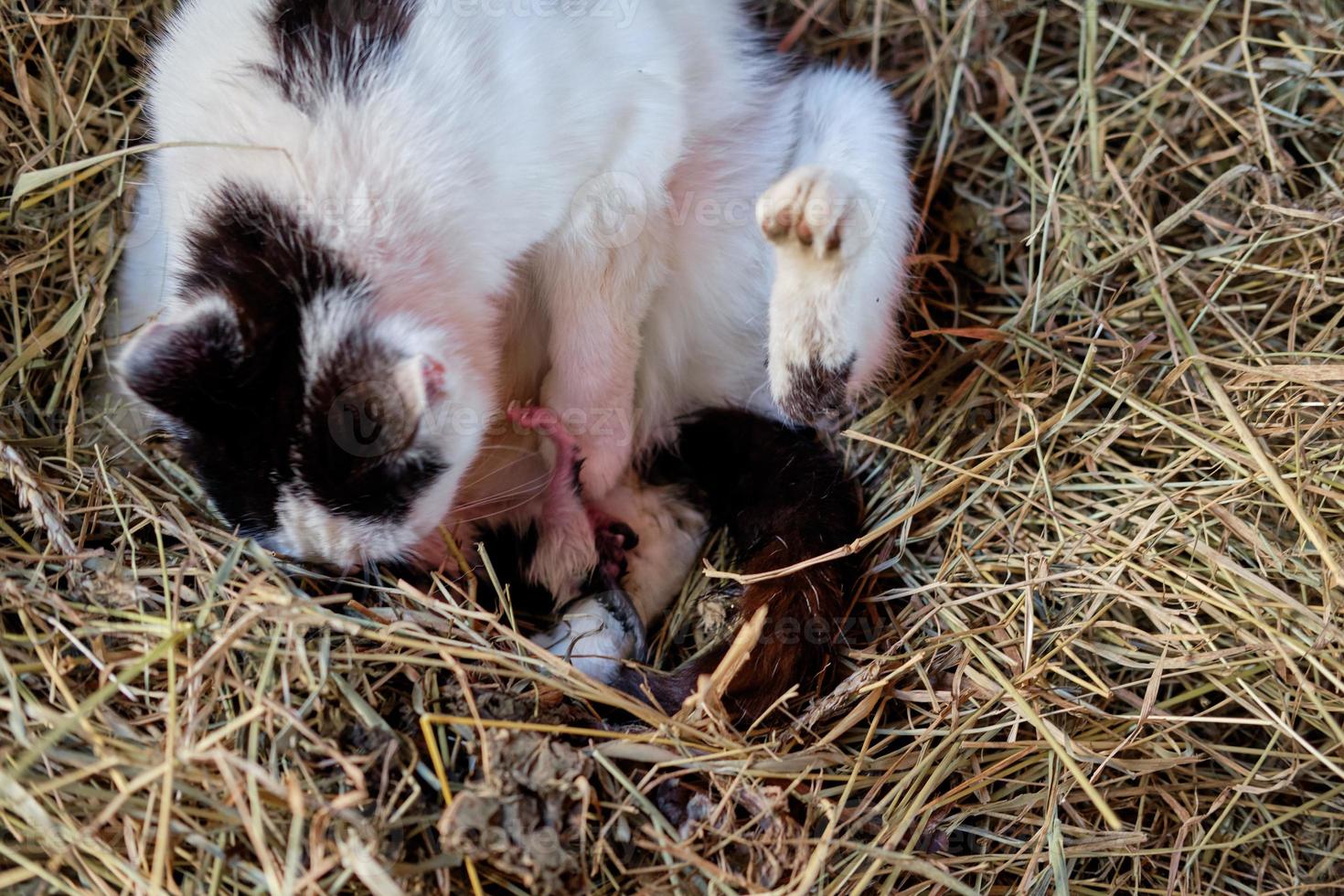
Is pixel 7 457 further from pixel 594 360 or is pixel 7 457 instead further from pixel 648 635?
pixel 648 635

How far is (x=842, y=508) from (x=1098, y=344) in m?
0.65

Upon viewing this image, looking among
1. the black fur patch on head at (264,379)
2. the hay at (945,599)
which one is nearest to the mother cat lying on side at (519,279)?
the black fur patch on head at (264,379)

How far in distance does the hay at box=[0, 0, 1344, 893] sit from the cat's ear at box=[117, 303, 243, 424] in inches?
12.5

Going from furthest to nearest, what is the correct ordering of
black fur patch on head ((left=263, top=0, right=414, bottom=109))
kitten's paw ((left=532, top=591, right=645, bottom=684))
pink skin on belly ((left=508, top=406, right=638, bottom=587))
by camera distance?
pink skin on belly ((left=508, top=406, right=638, bottom=587)), kitten's paw ((left=532, top=591, right=645, bottom=684)), black fur patch on head ((left=263, top=0, right=414, bottom=109))

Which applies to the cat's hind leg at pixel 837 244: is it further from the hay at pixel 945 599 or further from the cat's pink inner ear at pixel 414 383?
the cat's pink inner ear at pixel 414 383

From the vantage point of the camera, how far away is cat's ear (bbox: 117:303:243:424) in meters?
1.31

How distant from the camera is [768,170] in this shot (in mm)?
2062

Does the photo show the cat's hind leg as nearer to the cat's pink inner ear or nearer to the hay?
the hay

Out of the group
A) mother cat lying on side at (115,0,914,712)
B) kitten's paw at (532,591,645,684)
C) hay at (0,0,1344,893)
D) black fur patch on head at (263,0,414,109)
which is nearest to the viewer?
hay at (0,0,1344,893)

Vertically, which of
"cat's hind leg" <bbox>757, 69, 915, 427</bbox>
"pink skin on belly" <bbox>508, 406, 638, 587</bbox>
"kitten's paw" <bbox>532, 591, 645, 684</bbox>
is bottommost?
"kitten's paw" <bbox>532, 591, 645, 684</bbox>

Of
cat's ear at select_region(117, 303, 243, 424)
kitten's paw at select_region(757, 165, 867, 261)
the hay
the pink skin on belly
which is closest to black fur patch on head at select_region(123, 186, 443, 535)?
cat's ear at select_region(117, 303, 243, 424)

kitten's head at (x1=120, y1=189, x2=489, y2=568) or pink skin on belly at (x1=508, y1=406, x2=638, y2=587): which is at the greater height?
kitten's head at (x1=120, y1=189, x2=489, y2=568)

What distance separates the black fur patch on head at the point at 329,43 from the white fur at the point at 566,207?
29 mm

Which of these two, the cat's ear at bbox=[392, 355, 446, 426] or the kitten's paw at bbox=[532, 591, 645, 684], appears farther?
the kitten's paw at bbox=[532, 591, 645, 684]
